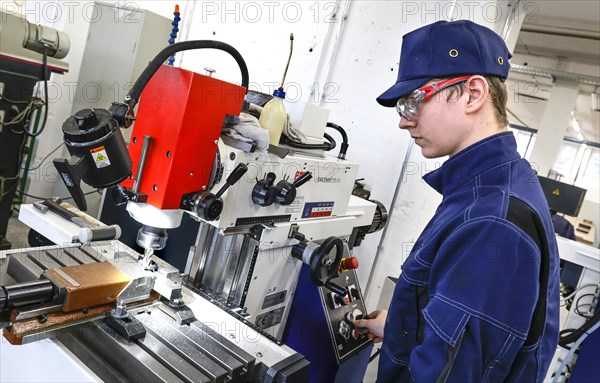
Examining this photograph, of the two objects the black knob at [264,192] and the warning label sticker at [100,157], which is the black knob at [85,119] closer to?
the warning label sticker at [100,157]

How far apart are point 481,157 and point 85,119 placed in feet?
2.35

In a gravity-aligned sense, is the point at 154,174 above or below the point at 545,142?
below

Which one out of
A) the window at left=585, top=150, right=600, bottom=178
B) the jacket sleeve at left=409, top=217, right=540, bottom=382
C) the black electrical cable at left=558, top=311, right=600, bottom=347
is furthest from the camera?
the window at left=585, top=150, right=600, bottom=178

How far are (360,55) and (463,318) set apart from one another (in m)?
1.86

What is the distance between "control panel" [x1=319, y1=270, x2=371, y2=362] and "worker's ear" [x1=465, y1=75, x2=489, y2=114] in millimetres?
698

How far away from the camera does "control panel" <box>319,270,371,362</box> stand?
53.1 inches

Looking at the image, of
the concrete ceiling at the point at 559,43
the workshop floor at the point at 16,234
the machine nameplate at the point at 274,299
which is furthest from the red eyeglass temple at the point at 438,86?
the workshop floor at the point at 16,234

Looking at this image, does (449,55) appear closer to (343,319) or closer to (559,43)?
(343,319)

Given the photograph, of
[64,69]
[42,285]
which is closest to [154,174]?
[42,285]

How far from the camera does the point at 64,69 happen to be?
8.00 ft

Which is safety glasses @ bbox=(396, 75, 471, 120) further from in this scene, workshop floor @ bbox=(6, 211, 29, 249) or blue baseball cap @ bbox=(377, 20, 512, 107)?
workshop floor @ bbox=(6, 211, 29, 249)

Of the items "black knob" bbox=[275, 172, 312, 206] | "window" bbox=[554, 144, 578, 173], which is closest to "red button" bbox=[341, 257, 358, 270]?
"black knob" bbox=[275, 172, 312, 206]

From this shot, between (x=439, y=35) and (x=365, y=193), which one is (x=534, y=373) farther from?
(x=365, y=193)

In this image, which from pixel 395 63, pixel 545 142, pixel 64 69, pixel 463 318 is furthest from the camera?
pixel 545 142
